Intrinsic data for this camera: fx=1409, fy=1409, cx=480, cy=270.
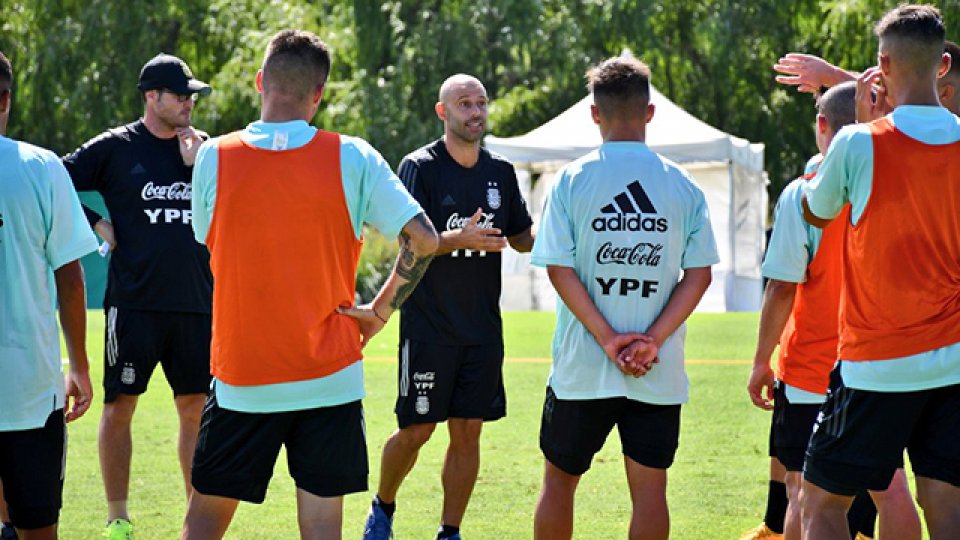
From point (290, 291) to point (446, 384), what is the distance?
2709 millimetres

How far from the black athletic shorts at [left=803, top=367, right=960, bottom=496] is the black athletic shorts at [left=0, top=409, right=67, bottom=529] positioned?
289 centimetres

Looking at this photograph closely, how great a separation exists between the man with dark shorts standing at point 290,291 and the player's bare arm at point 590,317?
86 cm

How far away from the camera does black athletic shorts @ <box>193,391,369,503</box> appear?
17.0ft

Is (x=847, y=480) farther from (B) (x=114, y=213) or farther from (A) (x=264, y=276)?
(B) (x=114, y=213)

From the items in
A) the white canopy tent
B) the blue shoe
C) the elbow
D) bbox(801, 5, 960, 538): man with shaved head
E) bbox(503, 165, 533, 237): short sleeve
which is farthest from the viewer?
the white canopy tent

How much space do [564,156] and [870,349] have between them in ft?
63.0

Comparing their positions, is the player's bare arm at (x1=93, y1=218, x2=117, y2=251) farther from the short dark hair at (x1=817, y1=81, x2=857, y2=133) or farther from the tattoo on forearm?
the short dark hair at (x1=817, y1=81, x2=857, y2=133)

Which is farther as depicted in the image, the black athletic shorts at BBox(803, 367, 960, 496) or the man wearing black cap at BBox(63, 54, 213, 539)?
the man wearing black cap at BBox(63, 54, 213, 539)

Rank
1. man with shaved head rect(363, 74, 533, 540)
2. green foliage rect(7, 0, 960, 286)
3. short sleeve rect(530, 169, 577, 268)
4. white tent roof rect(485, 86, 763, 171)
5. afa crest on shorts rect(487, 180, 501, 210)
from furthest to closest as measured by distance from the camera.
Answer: green foliage rect(7, 0, 960, 286) < white tent roof rect(485, 86, 763, 171) < afa crest on shorts rect(487, 180, 501, 210) < man with shaved head rect(363, 74, 533, 540) < short sleeve rect(530, 169, 577, 268)

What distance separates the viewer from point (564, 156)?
79.5ft

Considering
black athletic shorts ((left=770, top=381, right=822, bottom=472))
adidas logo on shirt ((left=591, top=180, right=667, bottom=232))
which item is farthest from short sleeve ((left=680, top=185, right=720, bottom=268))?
black athletic shorts ((left=770, top=381, right=822, bottom=472))

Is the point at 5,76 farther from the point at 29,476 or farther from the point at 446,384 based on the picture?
the point at 446,384

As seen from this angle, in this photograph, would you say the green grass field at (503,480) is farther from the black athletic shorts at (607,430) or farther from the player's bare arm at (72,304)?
the player's bare arm at (72,304)

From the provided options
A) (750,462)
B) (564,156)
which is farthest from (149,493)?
(564,156)
